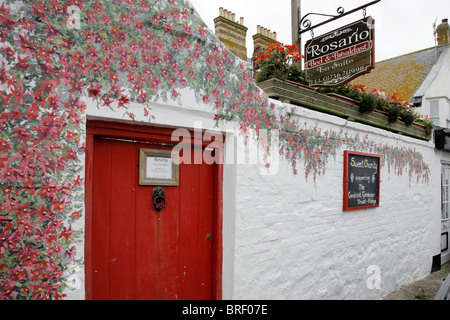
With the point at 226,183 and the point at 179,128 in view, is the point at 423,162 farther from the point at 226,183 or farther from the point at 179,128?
the point at 179,128

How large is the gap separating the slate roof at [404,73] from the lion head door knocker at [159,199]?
9.24 metres

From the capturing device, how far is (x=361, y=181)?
4.27 meters

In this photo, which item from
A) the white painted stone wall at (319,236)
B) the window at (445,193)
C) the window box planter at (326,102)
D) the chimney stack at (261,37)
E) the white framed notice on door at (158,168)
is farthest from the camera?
the window at (445,193)

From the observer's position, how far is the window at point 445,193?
7.11 meters

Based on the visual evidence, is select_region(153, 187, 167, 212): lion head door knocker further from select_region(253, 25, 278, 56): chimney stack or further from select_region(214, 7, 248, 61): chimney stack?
select_region(253, 25, 278, 56): chimney stack

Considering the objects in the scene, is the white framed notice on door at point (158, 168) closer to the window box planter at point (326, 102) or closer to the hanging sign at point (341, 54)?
the window box planter at point (326, 102)

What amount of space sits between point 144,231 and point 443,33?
13.7 meters

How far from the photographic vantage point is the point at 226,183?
9.26 ft

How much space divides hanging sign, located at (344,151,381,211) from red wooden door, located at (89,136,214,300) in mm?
2056

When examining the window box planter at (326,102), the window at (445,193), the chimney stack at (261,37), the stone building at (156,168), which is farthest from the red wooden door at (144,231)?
the window at (445,193)

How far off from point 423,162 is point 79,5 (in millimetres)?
6311
